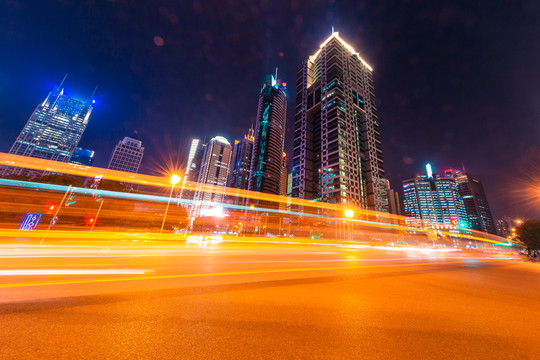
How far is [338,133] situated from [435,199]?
5383 inches

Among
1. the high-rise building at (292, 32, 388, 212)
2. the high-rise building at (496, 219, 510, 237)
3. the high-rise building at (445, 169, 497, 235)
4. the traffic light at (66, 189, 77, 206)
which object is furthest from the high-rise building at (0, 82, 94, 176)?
the high-rise building at (496, 219, 510, 237)

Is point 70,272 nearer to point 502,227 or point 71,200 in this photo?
point 71,200

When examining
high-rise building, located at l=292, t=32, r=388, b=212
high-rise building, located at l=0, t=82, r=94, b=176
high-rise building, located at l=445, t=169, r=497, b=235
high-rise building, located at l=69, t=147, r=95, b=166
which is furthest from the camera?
high-rise building, located at l=445, t=169, r=497, b=235

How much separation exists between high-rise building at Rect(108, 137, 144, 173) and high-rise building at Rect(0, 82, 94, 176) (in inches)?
858

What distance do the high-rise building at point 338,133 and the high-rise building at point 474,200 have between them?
450ft

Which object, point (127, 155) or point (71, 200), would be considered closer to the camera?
point (71, 200)

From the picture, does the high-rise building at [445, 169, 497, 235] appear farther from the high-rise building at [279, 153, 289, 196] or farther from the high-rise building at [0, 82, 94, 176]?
the high-rise building at [0, 82, 94, 176]

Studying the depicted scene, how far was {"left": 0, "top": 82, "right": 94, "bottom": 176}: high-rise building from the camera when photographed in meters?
104

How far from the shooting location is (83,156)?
143 meters

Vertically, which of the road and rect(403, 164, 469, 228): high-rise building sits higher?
rect(403, 164, 469, 228): high-rise building

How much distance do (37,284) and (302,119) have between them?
313 ft

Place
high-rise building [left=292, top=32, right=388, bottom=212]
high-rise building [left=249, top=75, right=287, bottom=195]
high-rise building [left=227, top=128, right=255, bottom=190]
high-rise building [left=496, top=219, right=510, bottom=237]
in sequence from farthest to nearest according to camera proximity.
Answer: high-rise building [left=496, top=219, right=510, bottom=237]
high-rise building [left=227, top=128, right=255, bottom=190]
high-rise building [left=249, top=75, right=287, bottom=195]
high-rise building [left=292, top=32, right=388, bottom=212]

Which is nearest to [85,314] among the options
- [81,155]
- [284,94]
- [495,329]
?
[495,329]

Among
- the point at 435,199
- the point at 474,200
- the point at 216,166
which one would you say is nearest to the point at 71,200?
the point at 216,166
